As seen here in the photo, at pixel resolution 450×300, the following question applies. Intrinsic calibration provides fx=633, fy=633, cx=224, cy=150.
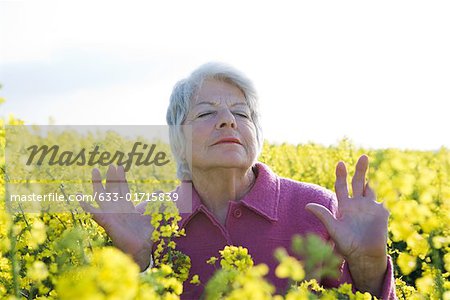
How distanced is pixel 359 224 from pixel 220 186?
2.62 ft

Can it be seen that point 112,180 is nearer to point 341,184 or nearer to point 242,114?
point 242,114

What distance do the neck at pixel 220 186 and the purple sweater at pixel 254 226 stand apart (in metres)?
0.06

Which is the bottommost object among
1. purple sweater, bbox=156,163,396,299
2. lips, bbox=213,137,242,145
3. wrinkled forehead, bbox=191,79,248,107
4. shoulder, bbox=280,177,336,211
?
purple sweater, bbox=156,163,396,299

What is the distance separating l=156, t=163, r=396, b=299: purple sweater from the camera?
9.37ft

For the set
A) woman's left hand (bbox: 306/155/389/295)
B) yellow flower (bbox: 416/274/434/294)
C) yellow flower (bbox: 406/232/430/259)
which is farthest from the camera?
woman's left hand (bbox: 306/155/389/295)

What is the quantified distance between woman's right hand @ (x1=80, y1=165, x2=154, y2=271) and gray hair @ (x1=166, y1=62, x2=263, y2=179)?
48cm

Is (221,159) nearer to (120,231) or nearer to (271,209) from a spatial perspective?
(271,209)

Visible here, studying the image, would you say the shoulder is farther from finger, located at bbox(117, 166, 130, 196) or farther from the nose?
finger, located at bbox(117, 166, 130, 196)

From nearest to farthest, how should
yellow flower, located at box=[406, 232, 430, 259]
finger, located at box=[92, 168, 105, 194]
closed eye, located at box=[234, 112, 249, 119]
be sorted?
1. yellow flower, located at box=[406, 232, 430, 259]
2. finger, located at box=[92, 168, 105, 194]
3. closed eye, located at box=[234, 112, 249, 119]

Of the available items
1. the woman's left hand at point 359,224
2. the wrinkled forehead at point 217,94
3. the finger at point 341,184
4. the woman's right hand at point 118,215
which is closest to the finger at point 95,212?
the woman's right hand at point 118,215

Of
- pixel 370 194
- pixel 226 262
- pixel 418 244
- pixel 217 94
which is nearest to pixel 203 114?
pixel 217 94

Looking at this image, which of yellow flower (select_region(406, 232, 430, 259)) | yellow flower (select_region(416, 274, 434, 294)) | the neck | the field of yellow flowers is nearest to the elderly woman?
the neck

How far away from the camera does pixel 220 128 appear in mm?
2795

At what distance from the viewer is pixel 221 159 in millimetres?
2771
